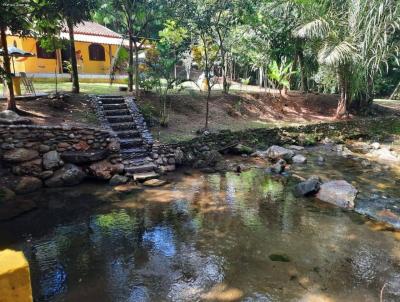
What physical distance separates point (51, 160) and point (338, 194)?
789 centimetres

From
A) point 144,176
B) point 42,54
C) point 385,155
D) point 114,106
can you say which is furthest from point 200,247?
point 42,54

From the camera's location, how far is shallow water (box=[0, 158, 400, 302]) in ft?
17.2

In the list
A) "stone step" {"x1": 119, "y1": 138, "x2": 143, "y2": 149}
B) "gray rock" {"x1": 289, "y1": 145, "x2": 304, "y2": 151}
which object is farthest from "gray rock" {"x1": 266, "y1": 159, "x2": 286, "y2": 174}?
"stone step" {"x1": 119, "y1": 138, "x2": 143, "y2": 149}

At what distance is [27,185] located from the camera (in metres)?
9.04

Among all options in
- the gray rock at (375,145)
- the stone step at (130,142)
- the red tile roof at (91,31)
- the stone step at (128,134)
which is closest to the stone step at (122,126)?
the stone step at (128,134)

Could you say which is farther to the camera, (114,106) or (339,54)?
(339,54)

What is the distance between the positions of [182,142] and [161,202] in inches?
145

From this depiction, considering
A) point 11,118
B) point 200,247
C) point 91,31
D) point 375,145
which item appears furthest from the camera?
point 91,31

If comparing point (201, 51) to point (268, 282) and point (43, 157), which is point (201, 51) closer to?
point (43, 157)

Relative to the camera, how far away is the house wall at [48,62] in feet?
69.1

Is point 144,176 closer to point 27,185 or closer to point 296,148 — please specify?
point 27,185

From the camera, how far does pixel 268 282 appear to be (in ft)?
17.8

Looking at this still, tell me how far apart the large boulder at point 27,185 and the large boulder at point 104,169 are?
1.45 meters

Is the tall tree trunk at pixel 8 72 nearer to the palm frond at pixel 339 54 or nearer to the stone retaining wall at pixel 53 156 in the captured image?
the stone retaining wall at pixel 53 156
